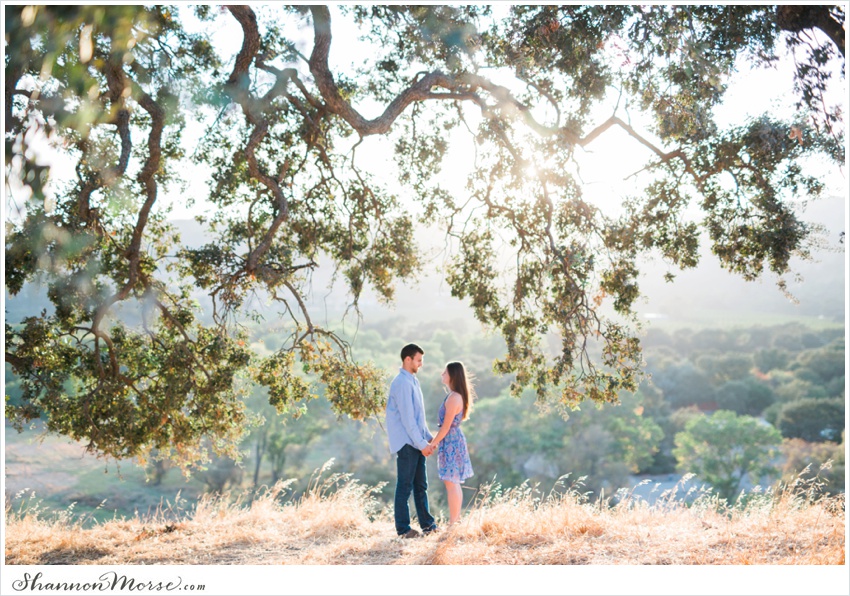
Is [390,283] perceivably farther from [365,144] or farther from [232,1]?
[232,1]

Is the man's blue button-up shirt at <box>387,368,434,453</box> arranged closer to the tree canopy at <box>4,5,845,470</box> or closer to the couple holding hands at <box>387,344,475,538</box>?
the couple holding hands at <box>387,344,475,538</box>

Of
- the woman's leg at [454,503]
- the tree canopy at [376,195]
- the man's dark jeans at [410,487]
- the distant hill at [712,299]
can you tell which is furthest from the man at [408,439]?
the distant hill at [712,299]

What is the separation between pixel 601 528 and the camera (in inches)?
221

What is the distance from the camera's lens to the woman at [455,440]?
575 cm

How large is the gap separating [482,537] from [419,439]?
0.93m

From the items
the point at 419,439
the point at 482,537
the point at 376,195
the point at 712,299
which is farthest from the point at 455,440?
the point at 712,299

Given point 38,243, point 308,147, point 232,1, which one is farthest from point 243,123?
point 38,243

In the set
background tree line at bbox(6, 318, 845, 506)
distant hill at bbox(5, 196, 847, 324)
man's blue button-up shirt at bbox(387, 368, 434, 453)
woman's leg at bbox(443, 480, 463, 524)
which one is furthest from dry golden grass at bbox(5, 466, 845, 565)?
distant hill at bbox(5, 196, 847, 324)

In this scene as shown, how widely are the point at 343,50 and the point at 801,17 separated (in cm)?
430

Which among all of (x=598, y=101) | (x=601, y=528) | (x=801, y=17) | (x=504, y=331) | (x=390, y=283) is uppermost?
(x=801, y=17)

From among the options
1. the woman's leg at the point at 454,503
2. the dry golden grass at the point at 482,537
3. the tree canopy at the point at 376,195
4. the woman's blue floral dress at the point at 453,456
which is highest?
the tree canopy at the point at 376,195

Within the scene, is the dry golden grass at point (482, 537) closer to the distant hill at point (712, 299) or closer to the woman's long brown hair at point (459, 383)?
the woman's long brown hair at point (459, 383)

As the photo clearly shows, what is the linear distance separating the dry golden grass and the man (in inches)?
9.2

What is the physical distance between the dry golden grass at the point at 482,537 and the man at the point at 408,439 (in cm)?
23
